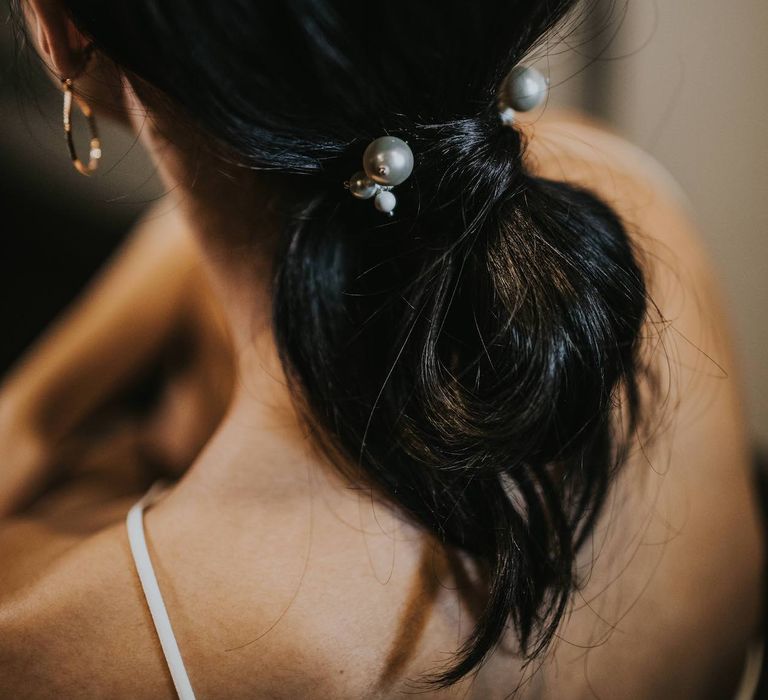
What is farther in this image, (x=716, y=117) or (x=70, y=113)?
(x=716, y=117)

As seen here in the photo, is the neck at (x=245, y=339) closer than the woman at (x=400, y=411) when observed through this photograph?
No

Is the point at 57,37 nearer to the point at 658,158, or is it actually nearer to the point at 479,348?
the point at 479,348

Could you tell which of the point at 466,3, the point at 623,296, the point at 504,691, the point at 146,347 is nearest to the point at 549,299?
the point at 623,296

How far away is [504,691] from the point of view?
0.50 metres

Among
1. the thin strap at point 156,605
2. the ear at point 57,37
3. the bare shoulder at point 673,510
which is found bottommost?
the thin strap at point 156,605

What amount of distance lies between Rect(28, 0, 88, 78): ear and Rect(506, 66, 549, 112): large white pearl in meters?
0.28

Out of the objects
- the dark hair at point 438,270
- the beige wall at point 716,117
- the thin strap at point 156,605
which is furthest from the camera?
the beige wall at point 716,117

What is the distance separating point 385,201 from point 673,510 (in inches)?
14.2

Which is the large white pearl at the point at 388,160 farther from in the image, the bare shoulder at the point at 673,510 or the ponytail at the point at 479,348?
the bare shoulder at the point at 673,510

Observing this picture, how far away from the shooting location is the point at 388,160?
38 cm

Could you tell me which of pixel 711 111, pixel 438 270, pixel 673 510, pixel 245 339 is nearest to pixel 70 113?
pixel 245 339

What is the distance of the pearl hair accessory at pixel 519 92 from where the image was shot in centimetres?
43

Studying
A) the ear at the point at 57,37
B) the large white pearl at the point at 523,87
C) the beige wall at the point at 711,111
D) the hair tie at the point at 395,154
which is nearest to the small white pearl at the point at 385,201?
the hair tie at the point at 395,154

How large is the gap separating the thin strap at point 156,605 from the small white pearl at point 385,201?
31 cm
